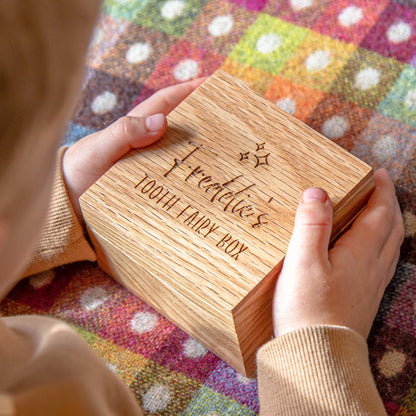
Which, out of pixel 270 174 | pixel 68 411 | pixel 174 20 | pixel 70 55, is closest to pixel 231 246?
pixel 270 174

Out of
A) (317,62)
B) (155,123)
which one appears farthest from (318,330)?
(317,62)

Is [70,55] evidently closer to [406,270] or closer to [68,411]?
[68,411]

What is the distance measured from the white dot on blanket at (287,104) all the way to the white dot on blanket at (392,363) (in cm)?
29

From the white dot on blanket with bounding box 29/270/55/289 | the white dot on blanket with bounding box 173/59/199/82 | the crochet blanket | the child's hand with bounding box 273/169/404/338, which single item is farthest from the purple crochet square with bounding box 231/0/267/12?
the white dot on blanket with bounding box 29/270/55/289

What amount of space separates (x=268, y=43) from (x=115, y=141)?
0.86ft

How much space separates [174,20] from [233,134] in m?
A: 0.29

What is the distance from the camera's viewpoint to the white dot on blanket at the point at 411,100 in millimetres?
674

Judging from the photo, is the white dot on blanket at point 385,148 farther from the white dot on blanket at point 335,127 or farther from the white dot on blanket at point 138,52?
the white dot on blanket at point 138,52

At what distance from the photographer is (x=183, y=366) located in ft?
1.93

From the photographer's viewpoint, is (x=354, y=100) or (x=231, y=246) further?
(x=354, y=100)

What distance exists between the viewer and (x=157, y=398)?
1.88ft

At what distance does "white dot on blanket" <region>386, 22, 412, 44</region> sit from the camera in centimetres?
71

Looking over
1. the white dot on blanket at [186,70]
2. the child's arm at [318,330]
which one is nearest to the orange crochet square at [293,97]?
the white dot on blanket at [186,70]

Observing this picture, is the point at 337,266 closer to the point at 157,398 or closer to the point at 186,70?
the point at 157,398
